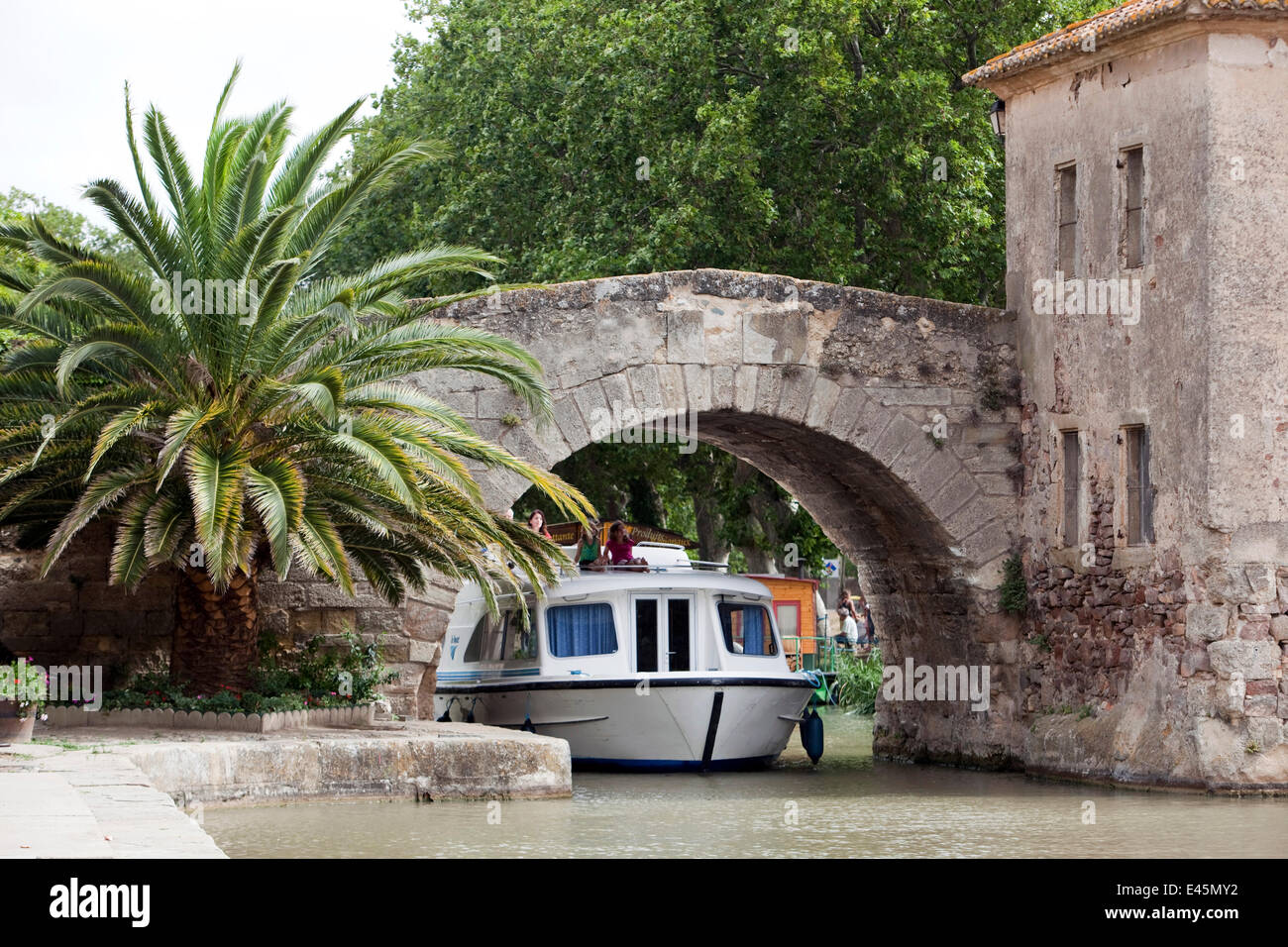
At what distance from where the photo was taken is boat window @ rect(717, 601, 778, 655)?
17.3 meters

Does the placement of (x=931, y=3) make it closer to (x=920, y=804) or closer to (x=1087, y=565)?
(x=1087, y=565)

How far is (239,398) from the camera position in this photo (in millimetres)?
12852

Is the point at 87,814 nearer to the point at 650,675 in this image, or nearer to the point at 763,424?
the point at 650,675

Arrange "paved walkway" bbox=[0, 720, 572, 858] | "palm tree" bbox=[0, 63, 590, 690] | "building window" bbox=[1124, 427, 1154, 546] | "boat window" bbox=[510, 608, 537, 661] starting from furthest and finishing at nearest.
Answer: "boat window" bbox=[510, 608, 537, 661] → "building window" bbox=[1124, 427, 1154, 546] → "palm tree" bbox=[0, 63, 590, 690] → "paved walkway" bbox=[0, 720, 572, 858]

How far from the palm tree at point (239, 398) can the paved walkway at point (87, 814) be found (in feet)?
7.64

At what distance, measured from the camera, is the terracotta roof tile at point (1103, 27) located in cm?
1343

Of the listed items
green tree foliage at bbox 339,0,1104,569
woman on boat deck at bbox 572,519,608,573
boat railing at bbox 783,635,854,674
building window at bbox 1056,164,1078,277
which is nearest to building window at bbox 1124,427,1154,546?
building window at bbox 1056,164,1078,277

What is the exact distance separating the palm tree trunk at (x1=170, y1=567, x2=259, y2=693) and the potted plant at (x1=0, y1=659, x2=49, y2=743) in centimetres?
→ 194

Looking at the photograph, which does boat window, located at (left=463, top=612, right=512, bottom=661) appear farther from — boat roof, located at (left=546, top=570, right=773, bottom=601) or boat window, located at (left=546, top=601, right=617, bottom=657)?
boat roof, located at (left=546, top=570, right=773, bottom=601)

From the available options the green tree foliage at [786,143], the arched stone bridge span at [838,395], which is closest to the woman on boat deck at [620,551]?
the arched stone bridge span at [838,395]

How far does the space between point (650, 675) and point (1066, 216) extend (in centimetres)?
524

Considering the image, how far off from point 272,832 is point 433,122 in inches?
863

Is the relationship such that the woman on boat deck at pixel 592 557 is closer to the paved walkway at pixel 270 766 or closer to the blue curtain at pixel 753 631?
the blue curtain at pixel 753 631

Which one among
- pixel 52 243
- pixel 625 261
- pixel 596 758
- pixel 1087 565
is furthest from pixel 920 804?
pixel 625 261
